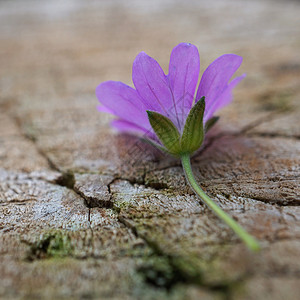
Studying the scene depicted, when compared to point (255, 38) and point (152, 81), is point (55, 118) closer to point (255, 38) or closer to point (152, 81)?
point (152, 81)

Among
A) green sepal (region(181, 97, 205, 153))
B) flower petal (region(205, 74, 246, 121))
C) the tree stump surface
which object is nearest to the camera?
the tree stump surface

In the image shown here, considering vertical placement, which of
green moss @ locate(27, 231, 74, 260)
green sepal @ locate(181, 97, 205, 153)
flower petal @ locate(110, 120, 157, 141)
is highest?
flower petal @ locate(110, 120, 157, 141)

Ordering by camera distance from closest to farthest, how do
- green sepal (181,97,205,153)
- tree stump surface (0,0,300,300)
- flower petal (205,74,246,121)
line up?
tree stump surface (0,0,300,300), green sepal (181,97,205,153), flower petal (205,74,246,121)

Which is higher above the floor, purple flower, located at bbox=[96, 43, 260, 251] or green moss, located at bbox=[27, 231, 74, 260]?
purple flower, located at bbox=[96, 43, 260, 251]

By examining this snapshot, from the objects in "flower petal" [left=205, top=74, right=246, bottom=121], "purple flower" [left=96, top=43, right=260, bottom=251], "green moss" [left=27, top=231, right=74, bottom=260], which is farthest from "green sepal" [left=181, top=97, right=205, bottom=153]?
"green moss" [left=27, top=231, right=74, bottom=260]

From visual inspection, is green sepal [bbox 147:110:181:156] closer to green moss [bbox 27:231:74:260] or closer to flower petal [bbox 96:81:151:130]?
flower petal [bbox 96:81:151:130]

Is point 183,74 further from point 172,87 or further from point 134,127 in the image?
point 134,127
